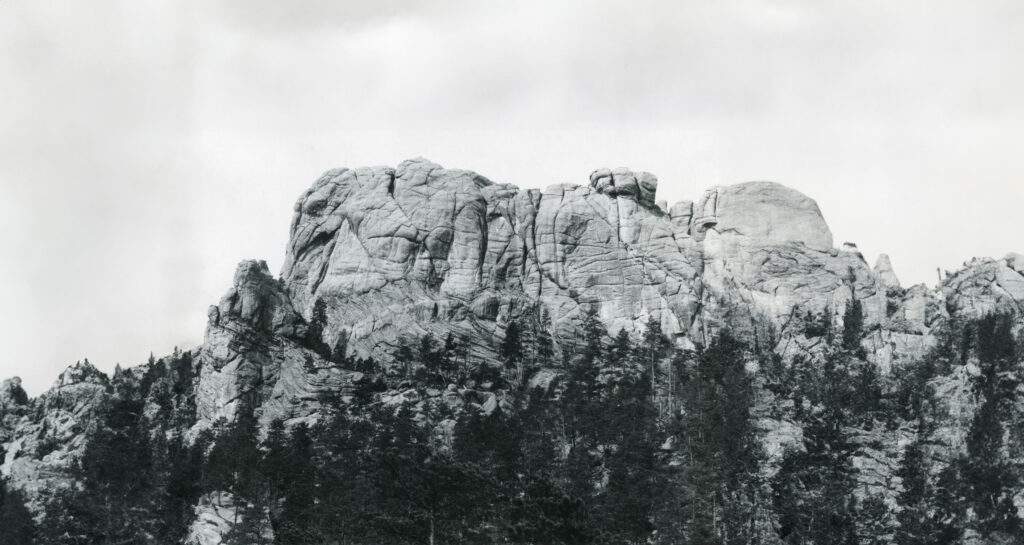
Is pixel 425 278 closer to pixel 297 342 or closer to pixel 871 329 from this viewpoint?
pixel 297 342

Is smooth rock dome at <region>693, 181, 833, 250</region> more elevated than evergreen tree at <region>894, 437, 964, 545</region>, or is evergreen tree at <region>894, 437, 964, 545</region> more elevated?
smooth rock dome at <region>693, 181, 833, 250</region>

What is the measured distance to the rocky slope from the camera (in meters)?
114

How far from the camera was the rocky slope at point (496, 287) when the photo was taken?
4473 inches

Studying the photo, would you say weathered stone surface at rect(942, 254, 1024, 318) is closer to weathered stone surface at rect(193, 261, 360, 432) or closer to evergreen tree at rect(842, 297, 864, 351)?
evergreen tree at rect(842, 297, 864, 351)

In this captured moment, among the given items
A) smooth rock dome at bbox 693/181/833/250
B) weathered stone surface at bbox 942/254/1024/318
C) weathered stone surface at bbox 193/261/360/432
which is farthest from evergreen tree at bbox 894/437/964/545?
weathered stone surface at bbox 193/261/360/432

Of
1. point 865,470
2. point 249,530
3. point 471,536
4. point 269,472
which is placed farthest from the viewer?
point 865,470

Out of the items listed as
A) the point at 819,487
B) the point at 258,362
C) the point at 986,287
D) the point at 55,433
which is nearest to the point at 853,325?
the point at 986,287

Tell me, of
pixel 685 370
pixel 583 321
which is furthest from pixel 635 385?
pixel 583 321

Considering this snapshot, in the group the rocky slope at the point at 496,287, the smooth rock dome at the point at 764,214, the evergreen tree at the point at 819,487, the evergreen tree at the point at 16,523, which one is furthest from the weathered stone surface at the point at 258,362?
the smooth rock dome at the point at 764,214

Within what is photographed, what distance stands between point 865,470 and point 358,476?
37118 millimetres

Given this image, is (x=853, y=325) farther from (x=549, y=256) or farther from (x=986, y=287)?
(x=549, y=256)

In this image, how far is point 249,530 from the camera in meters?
81.0

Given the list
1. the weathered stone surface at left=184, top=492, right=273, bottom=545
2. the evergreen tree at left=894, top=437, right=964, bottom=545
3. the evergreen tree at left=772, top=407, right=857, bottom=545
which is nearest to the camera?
the evergreen tree at left=894, top=437, right=964, bottom=545

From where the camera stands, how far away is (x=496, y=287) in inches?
4899
